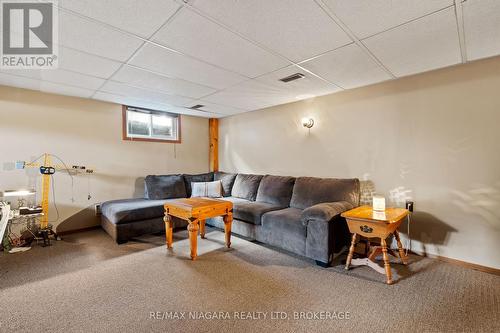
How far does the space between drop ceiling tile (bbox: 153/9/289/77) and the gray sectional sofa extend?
1.77 m

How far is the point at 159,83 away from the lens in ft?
10.3

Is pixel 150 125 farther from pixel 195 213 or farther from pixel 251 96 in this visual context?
pixel 195 213

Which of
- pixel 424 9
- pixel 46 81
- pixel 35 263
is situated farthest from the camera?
pixel 46 81

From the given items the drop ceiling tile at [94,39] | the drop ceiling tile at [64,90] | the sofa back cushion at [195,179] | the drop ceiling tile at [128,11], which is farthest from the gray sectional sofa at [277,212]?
the drop ceiling tile at [128,11]

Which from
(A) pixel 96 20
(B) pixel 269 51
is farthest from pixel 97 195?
(B) pixel 269 51

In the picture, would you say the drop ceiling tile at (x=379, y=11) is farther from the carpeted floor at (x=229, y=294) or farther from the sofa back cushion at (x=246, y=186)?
the sofa back cushion at (x=246, y=186)

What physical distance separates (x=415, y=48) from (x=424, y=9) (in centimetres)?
65

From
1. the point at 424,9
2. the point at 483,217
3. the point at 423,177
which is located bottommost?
the point at 483,217

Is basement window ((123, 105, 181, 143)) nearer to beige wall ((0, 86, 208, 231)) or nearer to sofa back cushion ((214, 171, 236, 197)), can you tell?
beige wall ((0, 86, 208, 231))

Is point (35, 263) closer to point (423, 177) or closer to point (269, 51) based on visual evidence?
point (269, 51)

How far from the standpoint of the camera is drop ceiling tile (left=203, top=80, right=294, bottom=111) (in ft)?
10.9

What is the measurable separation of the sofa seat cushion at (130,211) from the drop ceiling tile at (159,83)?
5.87ft

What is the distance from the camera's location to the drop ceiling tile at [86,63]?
2293 millimetres

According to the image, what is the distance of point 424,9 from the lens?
163 centimetres
